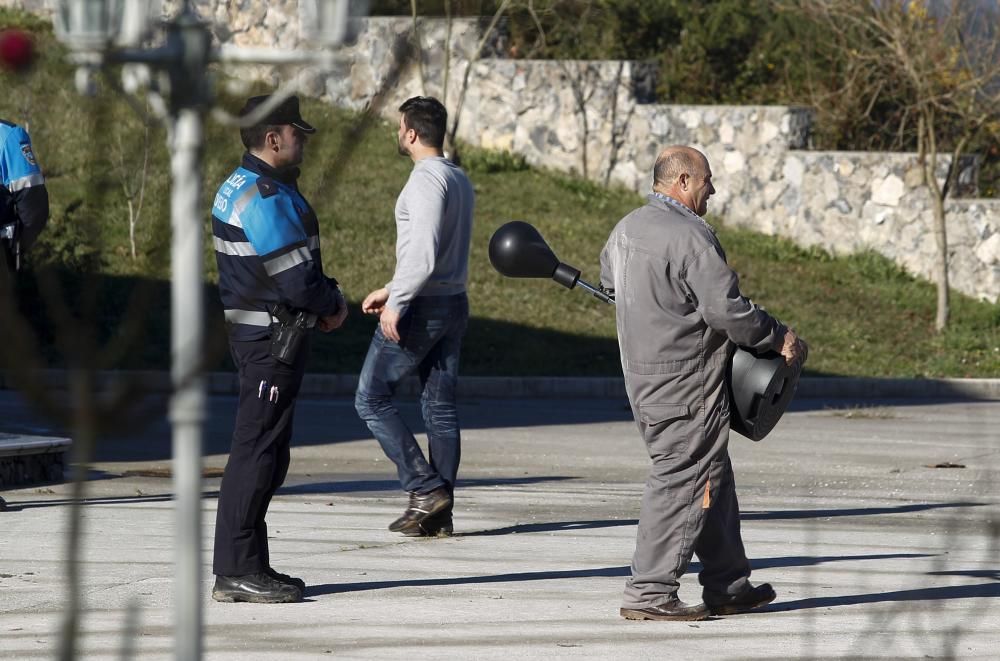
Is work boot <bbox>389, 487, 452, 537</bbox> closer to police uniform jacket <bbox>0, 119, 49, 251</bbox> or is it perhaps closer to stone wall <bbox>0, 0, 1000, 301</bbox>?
police uniform jacket <bbox>0, 119, 49, 251</bbox>

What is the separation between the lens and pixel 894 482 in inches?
418

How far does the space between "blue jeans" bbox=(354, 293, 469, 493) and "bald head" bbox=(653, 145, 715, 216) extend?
5.98 feet

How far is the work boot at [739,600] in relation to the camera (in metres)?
6.11

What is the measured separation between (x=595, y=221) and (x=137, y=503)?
511 inches

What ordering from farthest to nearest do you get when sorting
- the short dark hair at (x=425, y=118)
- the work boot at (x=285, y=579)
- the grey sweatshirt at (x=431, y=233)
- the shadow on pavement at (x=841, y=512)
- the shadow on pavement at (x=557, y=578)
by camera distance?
the shadow on pavement at (x=841, y=512) → the short dark hair at (x=425, y=118) → the grey sweatshirt at (x=431, y=233) → the shadow on pavement at (x=557, y=578) → the work boot at (x=285, y=579)

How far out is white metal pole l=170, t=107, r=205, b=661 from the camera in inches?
81.9

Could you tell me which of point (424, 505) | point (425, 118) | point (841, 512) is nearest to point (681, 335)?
point (424, 505)

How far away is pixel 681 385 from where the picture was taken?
596 centimetres

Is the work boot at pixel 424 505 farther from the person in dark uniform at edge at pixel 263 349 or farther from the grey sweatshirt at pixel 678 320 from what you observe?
the grey sweatshirt at pixel 678 320

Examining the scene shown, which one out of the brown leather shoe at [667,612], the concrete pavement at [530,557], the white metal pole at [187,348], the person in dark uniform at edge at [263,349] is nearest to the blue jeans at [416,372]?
the concrete pavement at [530,557]

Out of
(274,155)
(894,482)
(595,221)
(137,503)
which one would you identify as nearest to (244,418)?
(274,155)

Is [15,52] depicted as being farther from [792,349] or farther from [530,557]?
[530,557]

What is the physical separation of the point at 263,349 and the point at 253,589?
33.5 inches

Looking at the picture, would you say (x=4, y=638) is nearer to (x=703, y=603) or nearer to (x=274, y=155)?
(x=274, y=155)
